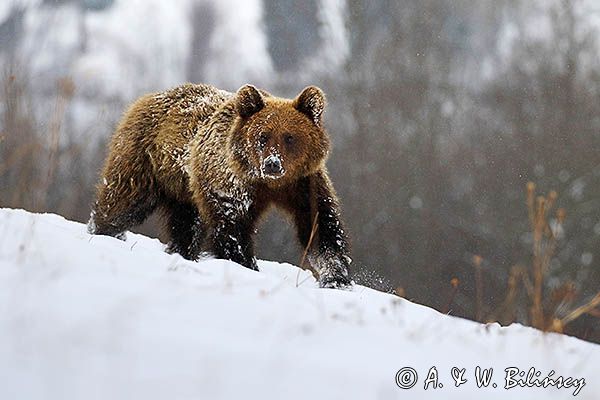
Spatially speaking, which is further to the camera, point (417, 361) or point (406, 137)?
point (406, 137)

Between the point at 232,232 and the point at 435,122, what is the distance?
67.4 feet

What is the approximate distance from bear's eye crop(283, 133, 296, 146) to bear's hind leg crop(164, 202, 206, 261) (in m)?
1.99

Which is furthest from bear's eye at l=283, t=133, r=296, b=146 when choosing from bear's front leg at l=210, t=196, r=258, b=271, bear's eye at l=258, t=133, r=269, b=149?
bear's front leg at l=210, t=196, r=258, b=271

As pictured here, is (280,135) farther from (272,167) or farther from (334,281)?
(334,281)

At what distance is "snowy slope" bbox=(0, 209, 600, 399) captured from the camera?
2.75 meters

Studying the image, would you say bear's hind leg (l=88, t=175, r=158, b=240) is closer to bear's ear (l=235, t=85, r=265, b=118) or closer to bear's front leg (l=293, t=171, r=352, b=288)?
bear's ear (l=235, t=85, r=265, b=118)

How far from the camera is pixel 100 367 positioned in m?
2.76

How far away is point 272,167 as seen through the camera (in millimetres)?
6438

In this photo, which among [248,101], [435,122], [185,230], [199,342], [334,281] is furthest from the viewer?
[435,122]

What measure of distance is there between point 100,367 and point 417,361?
1236mm

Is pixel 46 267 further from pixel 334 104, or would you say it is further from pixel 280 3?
pixel 280 3

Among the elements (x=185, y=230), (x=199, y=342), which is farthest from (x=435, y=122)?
(x=199, y=342)

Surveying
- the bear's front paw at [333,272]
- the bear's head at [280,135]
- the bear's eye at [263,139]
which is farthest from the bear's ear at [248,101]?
the bear's front paw at [333,272]

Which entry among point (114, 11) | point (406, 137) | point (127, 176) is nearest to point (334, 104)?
point (406, 137)
